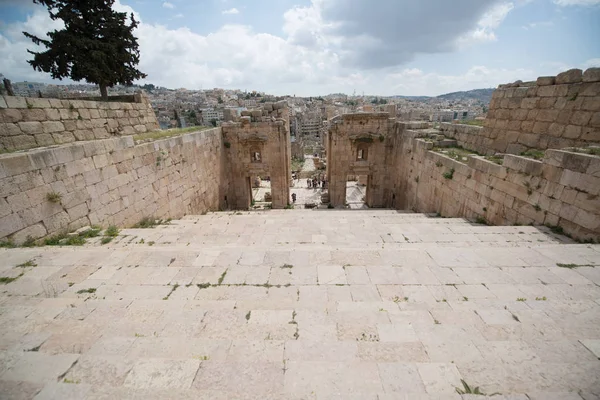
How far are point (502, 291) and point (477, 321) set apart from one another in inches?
36.6

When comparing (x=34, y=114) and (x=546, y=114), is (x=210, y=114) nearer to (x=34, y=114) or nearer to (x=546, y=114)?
(x=34, y=114)

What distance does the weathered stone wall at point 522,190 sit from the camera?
15.8ft

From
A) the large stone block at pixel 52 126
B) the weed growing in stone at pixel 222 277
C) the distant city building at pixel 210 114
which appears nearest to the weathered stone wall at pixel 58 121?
the large stone block at pixel 52 126

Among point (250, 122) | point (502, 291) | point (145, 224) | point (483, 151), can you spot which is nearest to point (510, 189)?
point (483, 151)

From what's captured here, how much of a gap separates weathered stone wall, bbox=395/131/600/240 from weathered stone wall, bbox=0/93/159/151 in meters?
12.1

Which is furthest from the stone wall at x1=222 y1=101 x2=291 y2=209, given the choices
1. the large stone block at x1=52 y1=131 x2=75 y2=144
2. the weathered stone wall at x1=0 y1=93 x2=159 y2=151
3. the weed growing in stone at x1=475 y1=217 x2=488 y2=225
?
the weed growing in stone at x1=475 y1=217 x2=488 y2=225

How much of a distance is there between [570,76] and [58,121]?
13.9 metres

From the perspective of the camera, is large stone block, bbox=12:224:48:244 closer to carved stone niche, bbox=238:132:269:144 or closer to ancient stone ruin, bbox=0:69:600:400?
ancient stone ruin, bbox=0:69:600:400

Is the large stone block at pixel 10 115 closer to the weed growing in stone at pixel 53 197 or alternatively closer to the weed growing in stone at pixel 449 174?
the weed growing in stone at pixel 53 197

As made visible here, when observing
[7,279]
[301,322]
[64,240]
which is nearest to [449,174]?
[301,322]

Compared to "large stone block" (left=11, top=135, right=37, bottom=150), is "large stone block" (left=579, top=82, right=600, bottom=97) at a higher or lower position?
higher

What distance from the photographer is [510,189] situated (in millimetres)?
6406

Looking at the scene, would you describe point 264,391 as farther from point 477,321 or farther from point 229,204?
point 229,204

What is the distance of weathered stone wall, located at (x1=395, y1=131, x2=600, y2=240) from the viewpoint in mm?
4820
